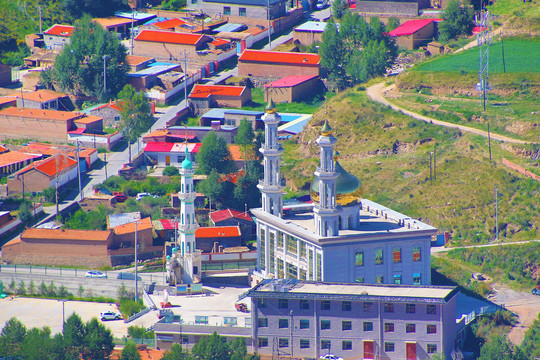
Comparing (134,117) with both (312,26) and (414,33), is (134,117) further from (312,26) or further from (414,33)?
(414,33)

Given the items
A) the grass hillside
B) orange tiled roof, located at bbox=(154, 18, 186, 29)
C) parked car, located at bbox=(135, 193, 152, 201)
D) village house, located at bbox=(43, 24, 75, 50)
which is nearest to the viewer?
the grass hillside

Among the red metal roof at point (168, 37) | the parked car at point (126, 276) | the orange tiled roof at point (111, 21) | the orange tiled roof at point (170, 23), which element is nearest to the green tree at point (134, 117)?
the red metal roof at point (168, 37)

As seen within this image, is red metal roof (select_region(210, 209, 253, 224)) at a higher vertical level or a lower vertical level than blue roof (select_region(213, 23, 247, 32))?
lower

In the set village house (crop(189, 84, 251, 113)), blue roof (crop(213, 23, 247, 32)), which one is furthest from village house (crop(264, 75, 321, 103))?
blue roof (crop(213, 23, 247, 32))

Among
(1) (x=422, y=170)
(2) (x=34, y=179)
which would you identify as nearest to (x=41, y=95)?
(2) (x=34, y=179)

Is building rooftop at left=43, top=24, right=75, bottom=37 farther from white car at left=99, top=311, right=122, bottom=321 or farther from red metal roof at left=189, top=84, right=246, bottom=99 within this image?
white car at left=99, top=311, right=122, bottom=321

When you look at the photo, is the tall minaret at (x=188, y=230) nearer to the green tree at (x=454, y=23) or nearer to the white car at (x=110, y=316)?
the white car at (x=110, y=316)

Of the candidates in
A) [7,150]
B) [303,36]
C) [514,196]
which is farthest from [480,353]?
[303,36]
